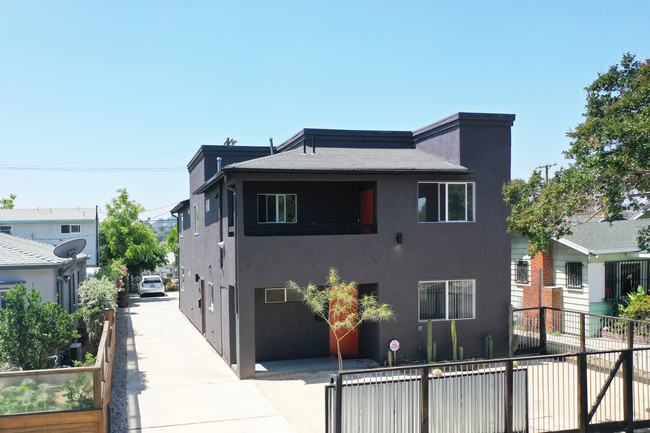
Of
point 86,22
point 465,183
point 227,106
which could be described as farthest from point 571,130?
point 227,106

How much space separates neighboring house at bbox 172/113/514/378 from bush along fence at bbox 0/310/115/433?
585cm

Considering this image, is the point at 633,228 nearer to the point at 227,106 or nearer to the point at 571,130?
the point at 571,130

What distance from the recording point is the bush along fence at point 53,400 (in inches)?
323

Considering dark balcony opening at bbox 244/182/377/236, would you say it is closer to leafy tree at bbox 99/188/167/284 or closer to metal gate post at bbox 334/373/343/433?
metal gate post at bbox 334/373/343/433

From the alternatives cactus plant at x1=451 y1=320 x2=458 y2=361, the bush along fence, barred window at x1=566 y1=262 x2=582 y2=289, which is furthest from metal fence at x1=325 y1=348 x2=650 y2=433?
barred window at x1=566 y1=262 x2=582 y2=289

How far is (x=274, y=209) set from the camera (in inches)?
656

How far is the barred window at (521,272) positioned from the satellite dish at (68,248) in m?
16.6

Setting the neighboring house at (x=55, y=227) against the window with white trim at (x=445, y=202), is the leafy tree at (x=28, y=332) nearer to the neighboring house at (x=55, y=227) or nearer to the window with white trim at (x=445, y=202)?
the window with white trim at (x=445, y=202)

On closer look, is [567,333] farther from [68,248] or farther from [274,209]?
[68,248]

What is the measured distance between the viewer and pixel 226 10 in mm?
14906

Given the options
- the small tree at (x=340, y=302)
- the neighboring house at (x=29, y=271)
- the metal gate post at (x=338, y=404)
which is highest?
the neighboring house at (x=29, y=271)

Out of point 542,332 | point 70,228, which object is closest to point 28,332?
point 542,332

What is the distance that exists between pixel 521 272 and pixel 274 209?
37.2 feet

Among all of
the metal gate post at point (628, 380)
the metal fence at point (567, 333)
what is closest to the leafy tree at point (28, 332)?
the metal gate post at point (628, 380)
